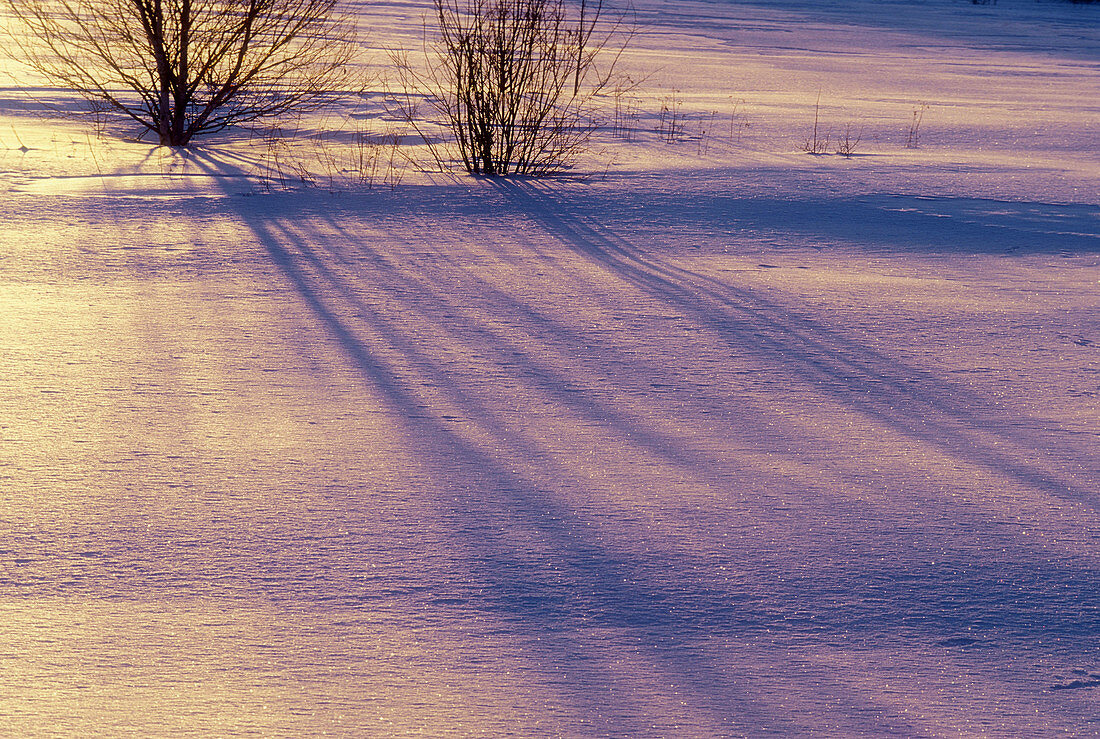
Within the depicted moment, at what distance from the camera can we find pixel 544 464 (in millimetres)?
3174

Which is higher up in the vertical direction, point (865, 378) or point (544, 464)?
point (865, 378)

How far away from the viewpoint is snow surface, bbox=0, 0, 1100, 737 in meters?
2.19

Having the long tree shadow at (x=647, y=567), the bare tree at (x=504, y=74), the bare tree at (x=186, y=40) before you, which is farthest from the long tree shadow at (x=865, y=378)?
the bare tree at (x=186, y=40)

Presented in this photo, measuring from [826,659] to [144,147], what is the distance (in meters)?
8.39

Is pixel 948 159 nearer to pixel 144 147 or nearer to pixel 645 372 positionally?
pixel 645 372

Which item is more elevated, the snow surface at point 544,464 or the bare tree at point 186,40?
Result: the bare tree at point 186,40

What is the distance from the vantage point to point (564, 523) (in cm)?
283

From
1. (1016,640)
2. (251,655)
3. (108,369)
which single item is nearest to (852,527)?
(1016,640)

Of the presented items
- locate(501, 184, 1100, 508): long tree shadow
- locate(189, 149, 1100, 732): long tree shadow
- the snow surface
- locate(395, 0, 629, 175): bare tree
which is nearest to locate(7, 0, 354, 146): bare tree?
locate(395, 0, 629, 175): bare tree

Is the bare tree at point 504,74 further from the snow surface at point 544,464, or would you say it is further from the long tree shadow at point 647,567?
the long tree shadow at point 647,567

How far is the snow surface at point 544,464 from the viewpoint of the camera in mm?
2186

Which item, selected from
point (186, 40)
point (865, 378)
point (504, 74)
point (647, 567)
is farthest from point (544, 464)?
point (186, 40)

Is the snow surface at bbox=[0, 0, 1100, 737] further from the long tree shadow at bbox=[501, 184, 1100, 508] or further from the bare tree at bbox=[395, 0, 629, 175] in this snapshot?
the bare tree at bbox=[395, 0, 629, 175]

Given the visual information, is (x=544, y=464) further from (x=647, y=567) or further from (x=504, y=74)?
(x=504, y=74)
